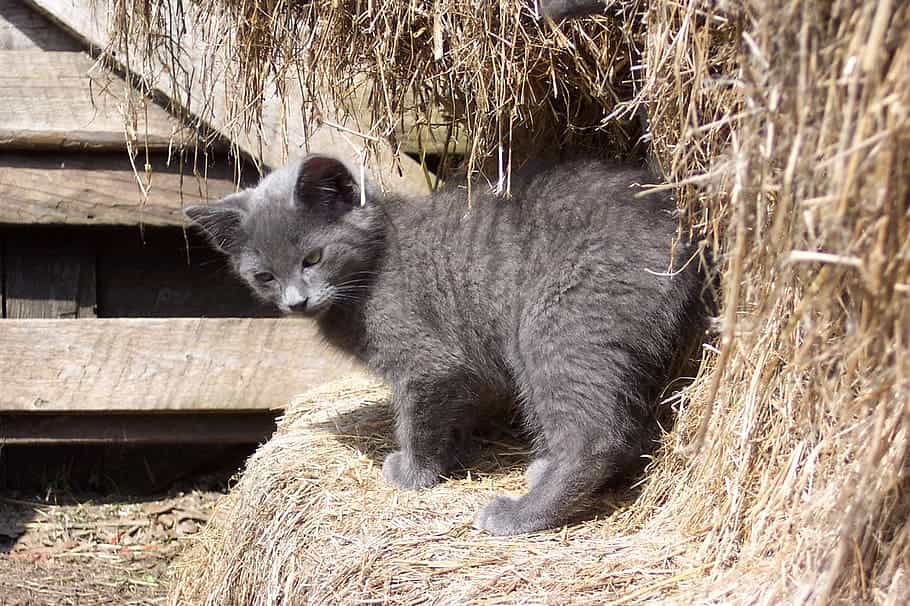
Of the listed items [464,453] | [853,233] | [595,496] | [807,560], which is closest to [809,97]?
[853,233]

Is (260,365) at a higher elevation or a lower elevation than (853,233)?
lower

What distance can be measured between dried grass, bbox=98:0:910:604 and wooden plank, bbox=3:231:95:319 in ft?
3.58

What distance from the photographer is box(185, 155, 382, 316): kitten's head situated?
2365 millimetres

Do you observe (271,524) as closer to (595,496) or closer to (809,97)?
(595,496)

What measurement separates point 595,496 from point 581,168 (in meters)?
0.80

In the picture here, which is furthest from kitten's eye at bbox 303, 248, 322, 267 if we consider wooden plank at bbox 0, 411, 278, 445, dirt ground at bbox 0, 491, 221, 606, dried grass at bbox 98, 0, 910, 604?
dirt ground at bbox 0, 491, 221, 606

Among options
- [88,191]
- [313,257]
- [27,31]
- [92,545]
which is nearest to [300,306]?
[313,257]

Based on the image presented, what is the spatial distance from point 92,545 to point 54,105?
1.54m

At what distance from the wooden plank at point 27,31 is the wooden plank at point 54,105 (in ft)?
0.40

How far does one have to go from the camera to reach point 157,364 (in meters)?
3.11

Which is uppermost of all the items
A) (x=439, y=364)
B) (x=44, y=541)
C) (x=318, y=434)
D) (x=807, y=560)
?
(x=807, y=560)

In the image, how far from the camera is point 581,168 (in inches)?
87.8

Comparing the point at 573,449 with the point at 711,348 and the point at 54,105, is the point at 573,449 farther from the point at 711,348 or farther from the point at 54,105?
the point at 54,105

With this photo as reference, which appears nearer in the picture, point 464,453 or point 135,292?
point 464,453
